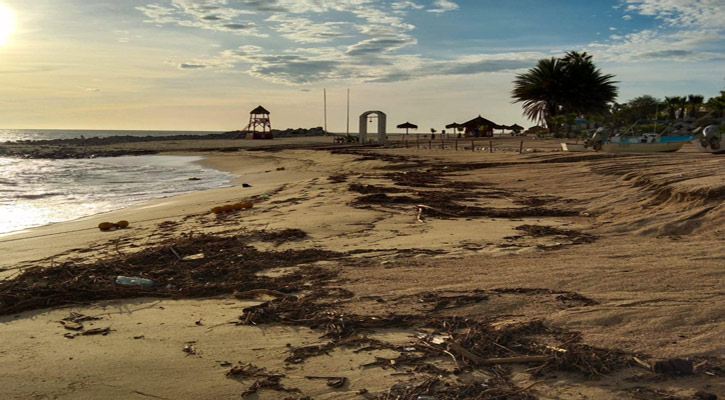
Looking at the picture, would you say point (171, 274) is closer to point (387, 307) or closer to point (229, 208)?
point (387, 307)

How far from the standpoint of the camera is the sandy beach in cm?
293

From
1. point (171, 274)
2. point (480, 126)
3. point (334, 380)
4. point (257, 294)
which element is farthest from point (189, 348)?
point (480, 126)

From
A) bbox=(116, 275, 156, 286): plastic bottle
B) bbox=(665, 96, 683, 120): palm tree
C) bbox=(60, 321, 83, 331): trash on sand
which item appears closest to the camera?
bbox=(60, 321, 83, 331): trash on sand

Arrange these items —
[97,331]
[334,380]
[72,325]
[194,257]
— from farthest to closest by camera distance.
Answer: [194,257] → [72,325] → [97,331] → [334,380]

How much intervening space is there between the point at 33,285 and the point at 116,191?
13147mm

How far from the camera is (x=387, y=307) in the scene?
4.04m

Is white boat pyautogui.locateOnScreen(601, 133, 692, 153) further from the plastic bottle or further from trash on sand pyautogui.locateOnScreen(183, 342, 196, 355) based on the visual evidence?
trash on sand pyautogui.locateOnScreen(183, 342, 196, 355)

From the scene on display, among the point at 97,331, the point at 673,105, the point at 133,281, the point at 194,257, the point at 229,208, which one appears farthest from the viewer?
the point at 673,105

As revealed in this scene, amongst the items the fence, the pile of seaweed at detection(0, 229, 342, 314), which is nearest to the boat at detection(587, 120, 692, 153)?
the fence

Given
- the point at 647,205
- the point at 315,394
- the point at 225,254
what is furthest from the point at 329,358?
the point at 647,205

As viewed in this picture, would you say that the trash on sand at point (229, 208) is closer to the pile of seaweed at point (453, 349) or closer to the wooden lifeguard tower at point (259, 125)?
the pile of seaweed at point (453, 349)

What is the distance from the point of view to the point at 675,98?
46.2m

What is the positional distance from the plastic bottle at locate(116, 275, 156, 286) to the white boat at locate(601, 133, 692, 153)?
17.2 metres

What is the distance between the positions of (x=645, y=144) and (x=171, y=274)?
17531 mm
